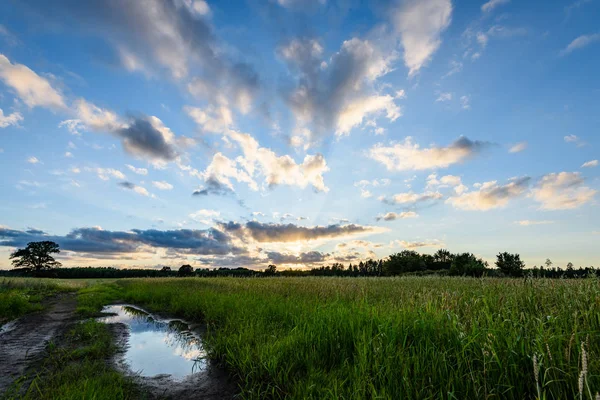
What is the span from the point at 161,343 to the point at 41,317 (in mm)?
8401

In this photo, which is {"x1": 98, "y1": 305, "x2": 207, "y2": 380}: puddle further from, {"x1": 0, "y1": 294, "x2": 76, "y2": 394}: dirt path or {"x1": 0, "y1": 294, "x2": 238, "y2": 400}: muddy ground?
{"x1": 0, "y1": 294, "x2": 76, "y2": 394}: dirt path

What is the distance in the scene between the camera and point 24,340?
8.72m

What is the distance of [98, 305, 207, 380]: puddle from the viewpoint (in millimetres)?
6543

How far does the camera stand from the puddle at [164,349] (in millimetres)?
6543

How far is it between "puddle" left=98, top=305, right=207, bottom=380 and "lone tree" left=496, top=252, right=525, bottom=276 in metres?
50.1

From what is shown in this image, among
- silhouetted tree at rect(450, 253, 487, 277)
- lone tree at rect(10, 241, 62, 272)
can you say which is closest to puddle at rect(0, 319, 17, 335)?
silhouetted tree at rect(450, 253, 487, 277)

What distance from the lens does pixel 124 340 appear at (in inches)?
353

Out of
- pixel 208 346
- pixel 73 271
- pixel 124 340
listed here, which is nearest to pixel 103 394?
pixel 208 346

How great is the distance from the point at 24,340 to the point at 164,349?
170 inches

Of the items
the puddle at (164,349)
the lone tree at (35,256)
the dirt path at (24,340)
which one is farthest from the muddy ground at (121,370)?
the lone tree at (35,256)

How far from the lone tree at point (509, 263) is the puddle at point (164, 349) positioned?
5013 cm

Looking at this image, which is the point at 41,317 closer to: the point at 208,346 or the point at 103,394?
the point at 208,346

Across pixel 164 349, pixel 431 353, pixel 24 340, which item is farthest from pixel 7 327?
pixel 431 353

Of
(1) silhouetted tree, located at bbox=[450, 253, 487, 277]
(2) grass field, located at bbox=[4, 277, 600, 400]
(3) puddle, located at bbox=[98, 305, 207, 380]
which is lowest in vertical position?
(3) puddle, located at bbox=[98, 305, 207, 380]
